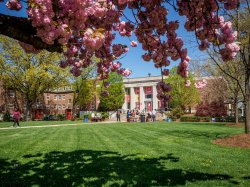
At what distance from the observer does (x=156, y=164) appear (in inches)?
334

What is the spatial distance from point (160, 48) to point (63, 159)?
573 cm

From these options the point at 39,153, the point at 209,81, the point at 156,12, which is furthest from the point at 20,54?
the point at 156,12

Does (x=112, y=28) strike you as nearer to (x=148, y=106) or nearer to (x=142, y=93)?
(x=148, y=106)

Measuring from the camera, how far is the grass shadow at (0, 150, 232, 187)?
6595 millimetres

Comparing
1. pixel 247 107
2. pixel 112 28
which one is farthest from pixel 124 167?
pixel 247 107

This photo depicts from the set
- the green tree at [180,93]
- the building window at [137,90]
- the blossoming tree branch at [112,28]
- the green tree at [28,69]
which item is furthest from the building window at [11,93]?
the blossoming tree branch at [112,28]

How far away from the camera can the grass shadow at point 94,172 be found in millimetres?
6595

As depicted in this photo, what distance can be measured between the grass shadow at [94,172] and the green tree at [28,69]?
3600 cm

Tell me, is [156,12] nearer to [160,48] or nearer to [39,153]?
[160,48]

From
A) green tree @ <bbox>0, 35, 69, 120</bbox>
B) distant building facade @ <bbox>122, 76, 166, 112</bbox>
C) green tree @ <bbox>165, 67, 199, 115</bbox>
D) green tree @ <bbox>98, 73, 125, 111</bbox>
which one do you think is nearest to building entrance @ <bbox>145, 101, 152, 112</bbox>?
distant building facade @ <bbox>122, 76, 166, 112</bbox>

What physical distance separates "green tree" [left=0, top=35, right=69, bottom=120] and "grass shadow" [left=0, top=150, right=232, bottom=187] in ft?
118

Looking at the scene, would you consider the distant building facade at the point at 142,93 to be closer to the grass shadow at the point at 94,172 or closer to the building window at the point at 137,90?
the building window at the point at 137,90

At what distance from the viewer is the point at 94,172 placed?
7500 mm

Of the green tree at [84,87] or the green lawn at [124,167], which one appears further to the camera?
the green tree at [84,87]
